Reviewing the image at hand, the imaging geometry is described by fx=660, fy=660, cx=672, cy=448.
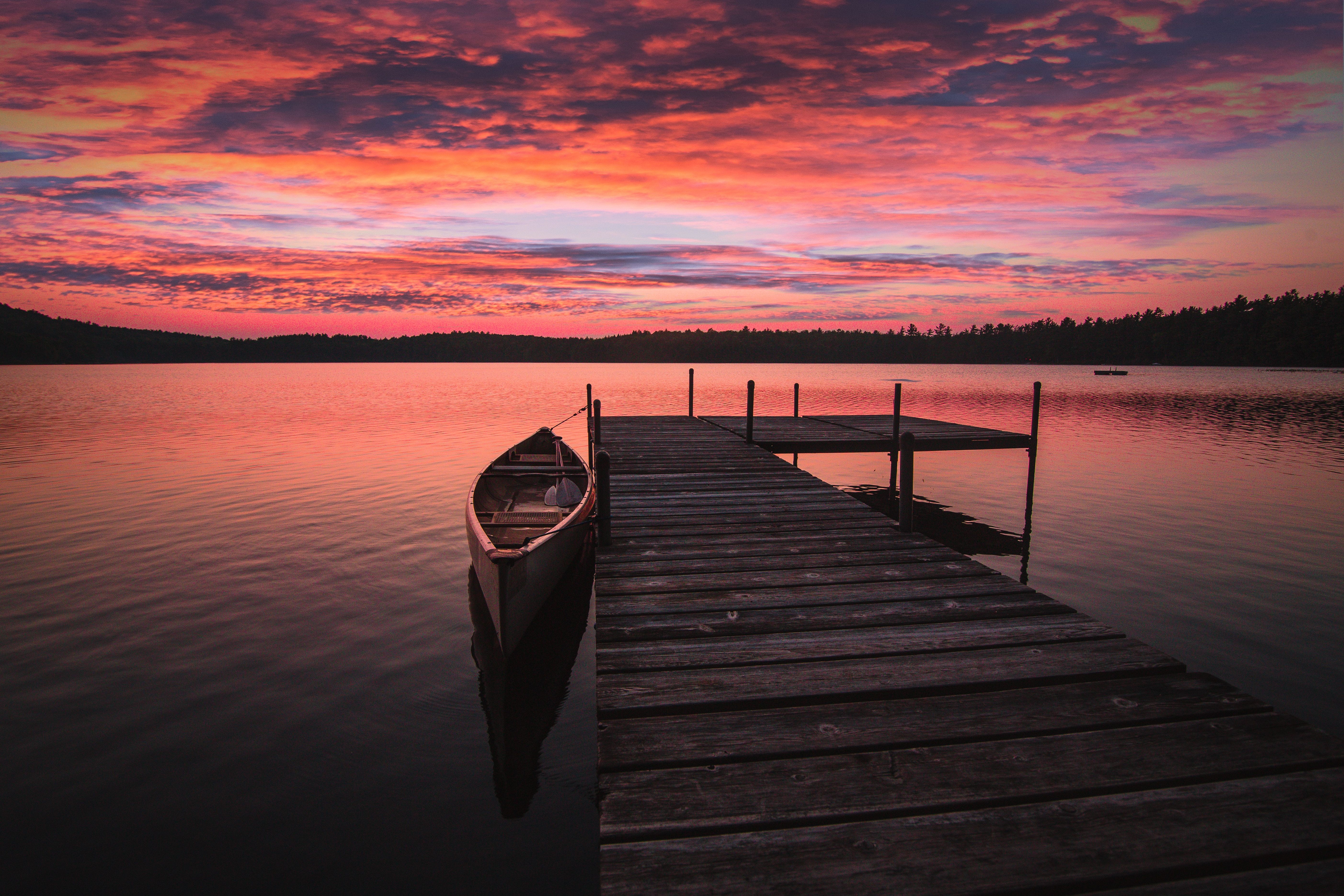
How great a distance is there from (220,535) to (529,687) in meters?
9.54

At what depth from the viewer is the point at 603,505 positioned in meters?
8.16

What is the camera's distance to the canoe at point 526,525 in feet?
21.0

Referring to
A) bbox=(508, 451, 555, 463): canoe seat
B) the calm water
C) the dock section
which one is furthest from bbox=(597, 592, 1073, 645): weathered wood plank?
the dock section

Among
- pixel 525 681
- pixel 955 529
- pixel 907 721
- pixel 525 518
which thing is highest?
pixel 907 721

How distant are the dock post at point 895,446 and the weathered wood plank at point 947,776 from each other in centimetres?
1299

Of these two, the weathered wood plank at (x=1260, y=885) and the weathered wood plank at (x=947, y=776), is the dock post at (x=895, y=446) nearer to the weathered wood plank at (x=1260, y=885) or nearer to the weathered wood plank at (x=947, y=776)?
the weathered wood plank at (x=947, y=776)

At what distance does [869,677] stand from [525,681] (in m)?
4.85

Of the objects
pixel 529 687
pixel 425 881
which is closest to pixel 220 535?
pixel 529 687

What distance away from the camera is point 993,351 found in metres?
191

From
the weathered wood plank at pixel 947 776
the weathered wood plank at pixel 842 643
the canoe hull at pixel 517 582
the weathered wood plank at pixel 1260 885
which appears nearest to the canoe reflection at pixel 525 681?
the canoe hull at pixel 517 582

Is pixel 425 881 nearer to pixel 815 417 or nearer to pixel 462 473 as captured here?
pixel 462 473

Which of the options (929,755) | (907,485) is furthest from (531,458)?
(929,755)

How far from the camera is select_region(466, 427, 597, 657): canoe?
6.41 metres

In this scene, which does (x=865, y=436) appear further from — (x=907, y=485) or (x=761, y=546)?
(x=761, y=546)
